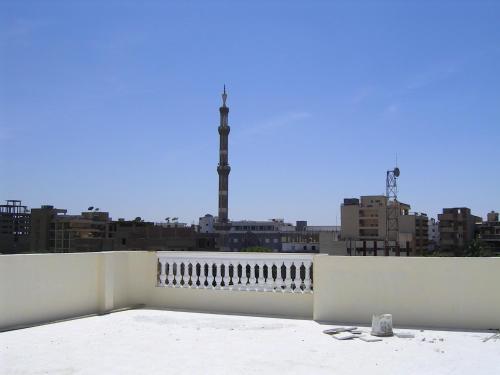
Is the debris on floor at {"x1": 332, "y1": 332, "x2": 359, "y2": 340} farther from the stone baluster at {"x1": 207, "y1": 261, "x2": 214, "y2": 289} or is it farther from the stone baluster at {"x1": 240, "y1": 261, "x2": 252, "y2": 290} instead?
the stone baluster at {"x1": 207, "y1": 261, "x2": 214, "y2": 289}

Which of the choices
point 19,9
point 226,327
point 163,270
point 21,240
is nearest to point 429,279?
point 226,327

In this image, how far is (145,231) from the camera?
82.4m

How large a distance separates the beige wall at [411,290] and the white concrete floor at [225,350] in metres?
0.43

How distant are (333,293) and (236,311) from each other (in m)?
1.62

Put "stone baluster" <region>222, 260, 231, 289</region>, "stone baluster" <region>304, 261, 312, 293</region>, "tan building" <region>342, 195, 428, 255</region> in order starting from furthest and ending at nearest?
"tan building" <region>342, 195, 428, 255</region>, "stone baluster" <region>222, 260, 231, 289</region>, "stone baluster" <region>304, 261, 312, 293</region>

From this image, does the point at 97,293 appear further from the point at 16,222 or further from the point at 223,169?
the point at 16,222

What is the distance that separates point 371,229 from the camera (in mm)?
88438

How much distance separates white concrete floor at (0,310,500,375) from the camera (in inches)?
185

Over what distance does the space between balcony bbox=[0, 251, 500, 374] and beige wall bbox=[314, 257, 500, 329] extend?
1cm

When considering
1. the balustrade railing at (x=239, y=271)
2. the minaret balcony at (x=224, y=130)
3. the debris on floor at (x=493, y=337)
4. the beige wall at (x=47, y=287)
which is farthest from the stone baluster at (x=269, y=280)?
the minaret balcony at (x=224, y=130)

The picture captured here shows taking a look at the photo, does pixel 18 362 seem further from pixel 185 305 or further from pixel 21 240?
pixel 21 240

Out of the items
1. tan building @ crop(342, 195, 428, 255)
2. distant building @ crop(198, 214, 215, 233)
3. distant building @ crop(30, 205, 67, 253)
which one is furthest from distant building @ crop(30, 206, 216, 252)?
tan building @ crop(342, 195, 428, 255)

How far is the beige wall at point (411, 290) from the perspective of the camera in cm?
686

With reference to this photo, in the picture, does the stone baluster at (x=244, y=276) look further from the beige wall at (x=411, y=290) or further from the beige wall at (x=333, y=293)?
the beige wall at (x=411, y=290)
